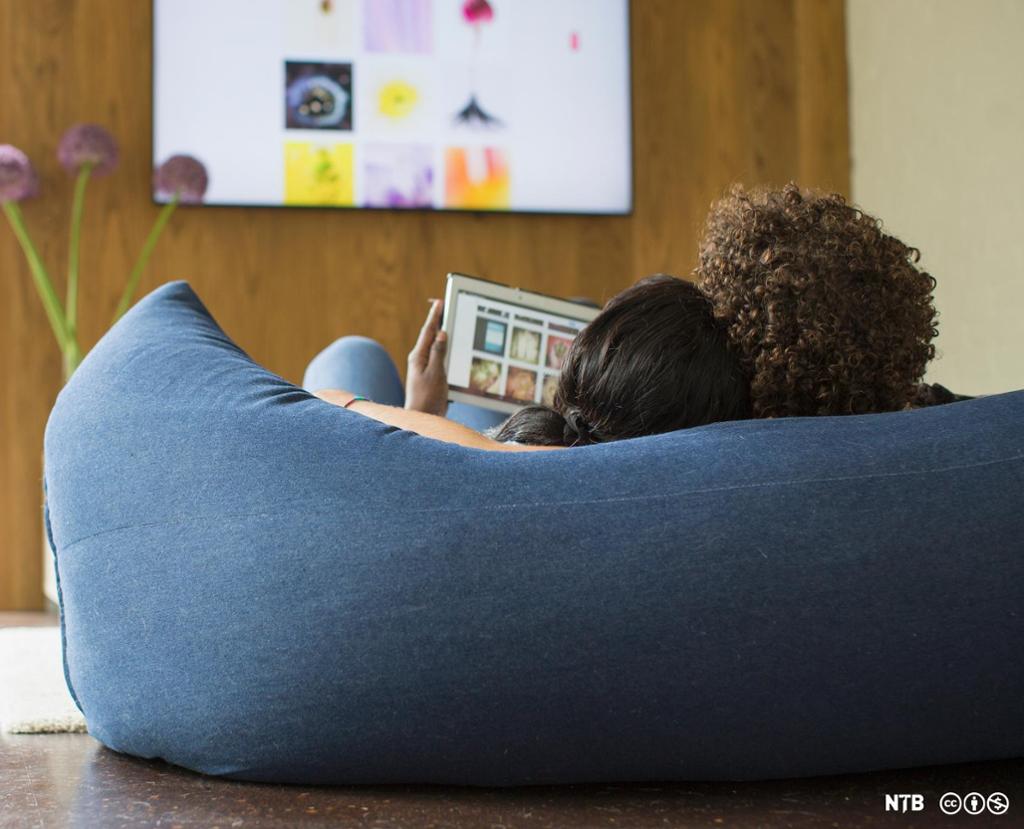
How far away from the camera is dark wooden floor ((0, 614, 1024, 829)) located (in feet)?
2.67

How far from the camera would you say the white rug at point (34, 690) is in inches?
44.8

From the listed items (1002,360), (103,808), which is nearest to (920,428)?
(103,808)

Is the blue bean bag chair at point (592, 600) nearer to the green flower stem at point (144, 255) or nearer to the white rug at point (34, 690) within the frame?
the white rug at point (34, 690)

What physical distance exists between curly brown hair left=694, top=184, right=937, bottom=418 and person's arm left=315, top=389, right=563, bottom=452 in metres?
0.20

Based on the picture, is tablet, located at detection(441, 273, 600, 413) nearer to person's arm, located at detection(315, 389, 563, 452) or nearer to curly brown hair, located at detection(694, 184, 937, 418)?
person's arm, located at detection(315, 389, 563, 452)

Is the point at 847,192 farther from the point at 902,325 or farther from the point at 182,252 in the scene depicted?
the point at 902,325

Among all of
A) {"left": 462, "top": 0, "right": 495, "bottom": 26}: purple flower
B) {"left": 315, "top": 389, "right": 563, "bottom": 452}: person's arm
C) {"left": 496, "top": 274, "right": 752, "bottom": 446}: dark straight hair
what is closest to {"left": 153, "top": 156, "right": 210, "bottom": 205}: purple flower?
{"left": 462, "top": 0, "right": 495, "bottom": 26}: purple flower

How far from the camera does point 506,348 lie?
167 cm

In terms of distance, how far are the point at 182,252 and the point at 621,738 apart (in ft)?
7.81

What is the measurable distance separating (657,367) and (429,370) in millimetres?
620

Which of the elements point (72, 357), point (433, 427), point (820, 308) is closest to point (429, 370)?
point (433, 427)

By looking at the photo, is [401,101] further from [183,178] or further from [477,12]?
[183,178]

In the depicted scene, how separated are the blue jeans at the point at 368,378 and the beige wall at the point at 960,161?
0.89 meters

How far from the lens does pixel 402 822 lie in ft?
2.68
